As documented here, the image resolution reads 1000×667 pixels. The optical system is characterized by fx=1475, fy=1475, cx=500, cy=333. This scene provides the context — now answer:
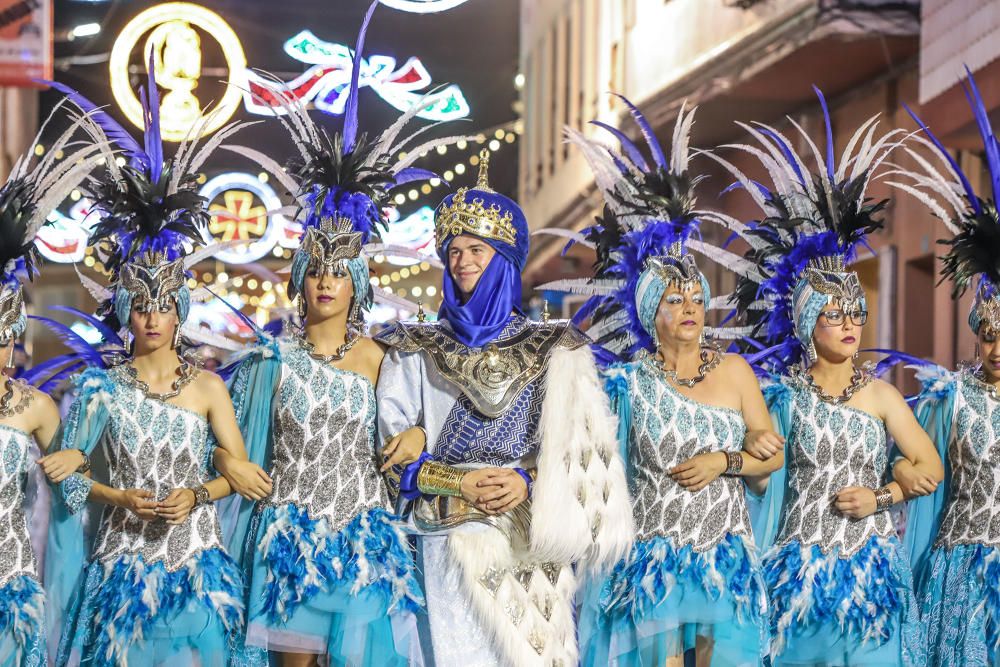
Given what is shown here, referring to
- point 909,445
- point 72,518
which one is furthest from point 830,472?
point 72,518

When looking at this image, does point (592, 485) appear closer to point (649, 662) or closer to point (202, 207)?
point (649, 662)

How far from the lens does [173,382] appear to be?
5238 millimetres

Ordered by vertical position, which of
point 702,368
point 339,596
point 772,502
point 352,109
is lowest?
point 339,596

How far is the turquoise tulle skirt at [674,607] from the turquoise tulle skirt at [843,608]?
0.18 meters

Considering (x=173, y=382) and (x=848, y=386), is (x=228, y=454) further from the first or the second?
(x=848, y=386)

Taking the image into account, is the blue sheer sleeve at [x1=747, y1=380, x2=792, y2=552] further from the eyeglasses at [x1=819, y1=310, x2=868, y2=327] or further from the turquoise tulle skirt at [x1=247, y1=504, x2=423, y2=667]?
the turquoise tulle skirt at [x1=247, y1=504, x2=423, y2=667]

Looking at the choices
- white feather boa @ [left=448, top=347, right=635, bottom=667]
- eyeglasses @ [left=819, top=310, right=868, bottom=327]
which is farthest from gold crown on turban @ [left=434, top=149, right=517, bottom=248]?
eyeglasses @ [left=819, top=310, right=868, bottom=327]

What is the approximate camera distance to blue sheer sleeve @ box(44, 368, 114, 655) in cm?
515

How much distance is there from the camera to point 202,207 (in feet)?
18.1

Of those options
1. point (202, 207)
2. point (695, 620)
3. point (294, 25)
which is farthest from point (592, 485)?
point (294, 25)

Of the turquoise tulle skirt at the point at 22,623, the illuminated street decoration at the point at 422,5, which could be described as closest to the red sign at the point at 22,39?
the illuminated street decoration at the point at 422,5

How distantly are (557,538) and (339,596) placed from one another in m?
0.77

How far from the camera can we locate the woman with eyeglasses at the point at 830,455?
536 cm

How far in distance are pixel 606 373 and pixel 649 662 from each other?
1078 mm
